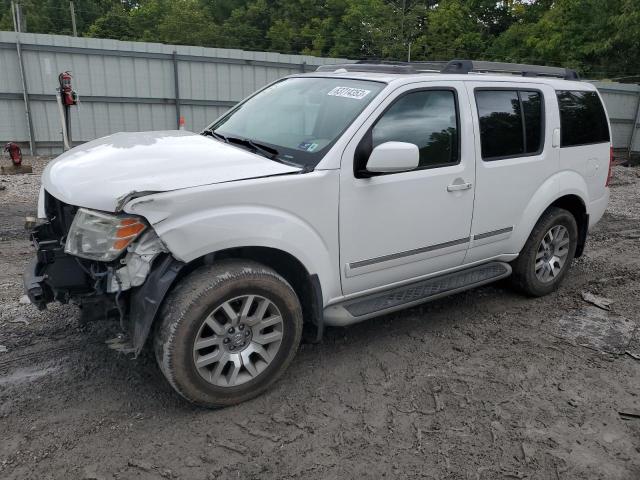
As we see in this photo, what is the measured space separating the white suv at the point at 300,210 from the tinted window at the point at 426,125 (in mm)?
11

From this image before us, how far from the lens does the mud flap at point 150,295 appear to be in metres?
2.84

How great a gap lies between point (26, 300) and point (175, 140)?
1.94 meters

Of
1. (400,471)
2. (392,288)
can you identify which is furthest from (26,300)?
(400,471)

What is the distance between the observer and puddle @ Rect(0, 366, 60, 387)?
11.1ft

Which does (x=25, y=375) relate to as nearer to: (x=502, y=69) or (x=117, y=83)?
(x=502, y=69)

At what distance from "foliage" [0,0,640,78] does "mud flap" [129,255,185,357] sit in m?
26.7

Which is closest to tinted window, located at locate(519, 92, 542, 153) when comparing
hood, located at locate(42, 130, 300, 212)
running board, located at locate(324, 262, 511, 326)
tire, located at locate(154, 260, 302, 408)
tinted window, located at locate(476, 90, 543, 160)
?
tinted window, located at locate(476, 90, 543, 160)

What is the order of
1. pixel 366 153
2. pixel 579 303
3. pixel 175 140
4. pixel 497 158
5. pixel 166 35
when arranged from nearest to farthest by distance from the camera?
pixel 366 153 < pixel 175 140 < pixel 497 158 < pixel 579 303 < pixel 166 35

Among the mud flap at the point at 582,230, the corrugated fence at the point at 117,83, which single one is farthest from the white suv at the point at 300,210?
the corrugated fence at the point at 117,83

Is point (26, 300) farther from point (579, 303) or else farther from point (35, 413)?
point (579, 303)

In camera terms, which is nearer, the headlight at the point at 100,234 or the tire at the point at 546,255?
the headlight at the point at 100,234

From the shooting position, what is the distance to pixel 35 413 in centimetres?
310

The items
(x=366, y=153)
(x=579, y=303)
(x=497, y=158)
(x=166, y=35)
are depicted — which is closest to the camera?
(x=366, y=153)

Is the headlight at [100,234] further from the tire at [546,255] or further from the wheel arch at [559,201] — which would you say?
the tire at [546,255]
